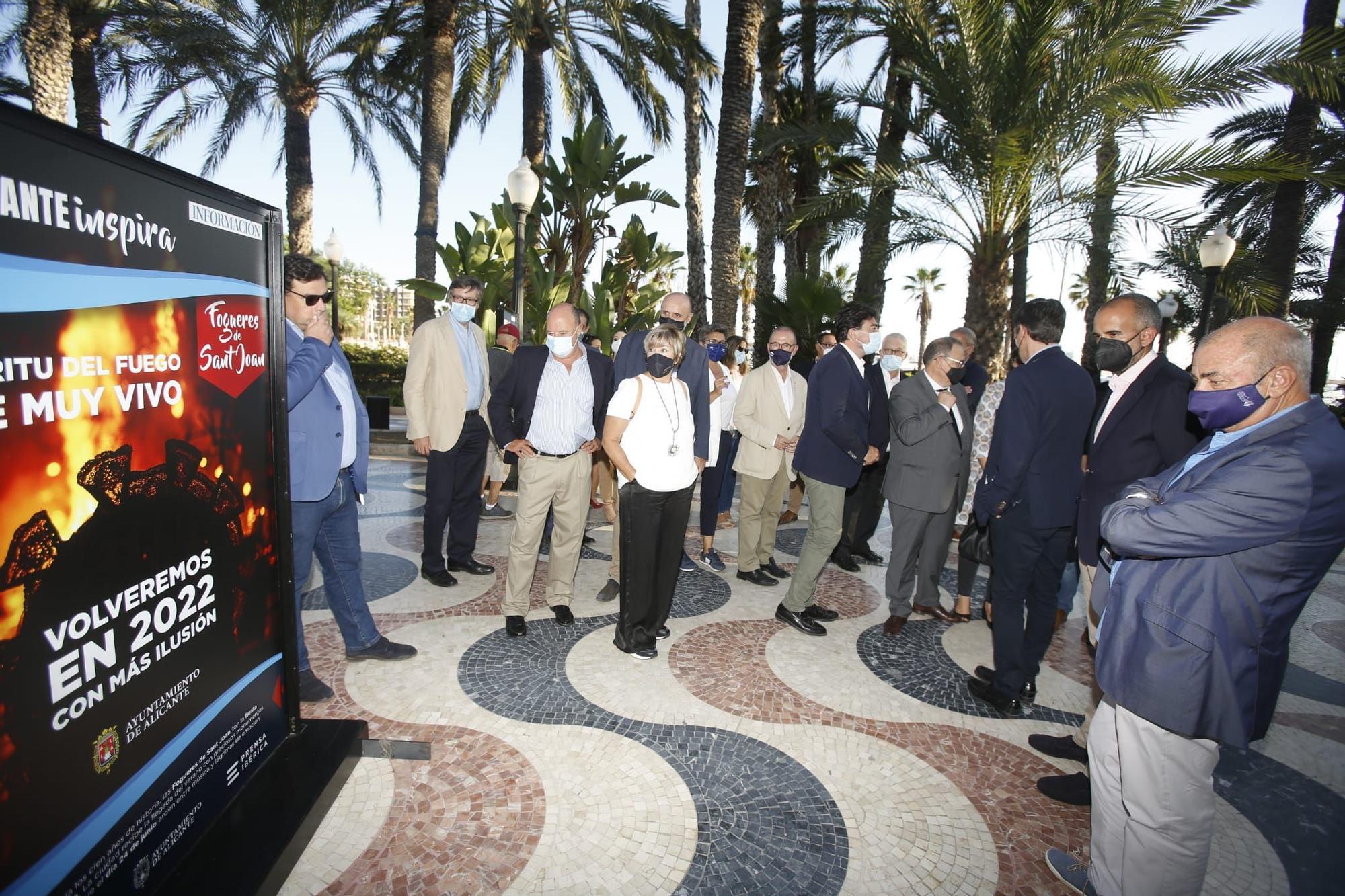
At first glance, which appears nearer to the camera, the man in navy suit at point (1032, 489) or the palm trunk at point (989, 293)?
the man in navy suit at point (1032, 489)

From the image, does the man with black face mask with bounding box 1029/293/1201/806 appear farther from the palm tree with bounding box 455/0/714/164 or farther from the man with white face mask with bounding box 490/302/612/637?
the palm tree with bounding box 455/0/714/164

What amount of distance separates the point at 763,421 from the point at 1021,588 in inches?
91.1

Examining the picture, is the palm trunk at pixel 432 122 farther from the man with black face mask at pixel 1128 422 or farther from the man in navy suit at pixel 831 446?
the man with black face mask at pixel 1128 422

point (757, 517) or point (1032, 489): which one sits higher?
point (1032, 489)

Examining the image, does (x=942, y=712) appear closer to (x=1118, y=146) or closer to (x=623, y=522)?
(x=623, y=522)

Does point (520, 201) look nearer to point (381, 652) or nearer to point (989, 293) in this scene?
point (381, 652)

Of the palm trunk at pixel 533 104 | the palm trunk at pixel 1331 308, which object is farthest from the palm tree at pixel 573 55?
the palm trunk at pixel 1331 308

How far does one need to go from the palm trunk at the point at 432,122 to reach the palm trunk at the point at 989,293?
31.7 feet

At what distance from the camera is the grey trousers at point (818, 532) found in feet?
13.8

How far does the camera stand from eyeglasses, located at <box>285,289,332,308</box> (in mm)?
2785

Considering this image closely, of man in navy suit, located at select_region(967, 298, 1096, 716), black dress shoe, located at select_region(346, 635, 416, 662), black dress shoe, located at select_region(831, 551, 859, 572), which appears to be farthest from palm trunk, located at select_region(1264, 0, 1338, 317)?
black dress shoe, located at select_region(346, 635, 416, 662)

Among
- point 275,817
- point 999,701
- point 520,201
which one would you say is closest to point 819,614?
point 999,701

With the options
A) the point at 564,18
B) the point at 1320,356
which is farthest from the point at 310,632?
the point at 1320,356

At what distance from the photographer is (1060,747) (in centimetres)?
305
